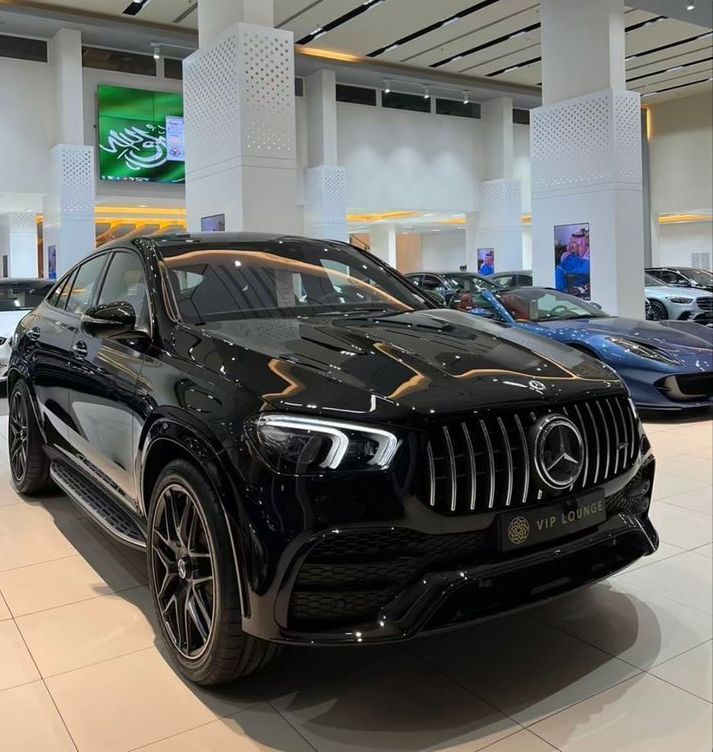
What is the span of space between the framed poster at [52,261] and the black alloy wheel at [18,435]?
36.3ft

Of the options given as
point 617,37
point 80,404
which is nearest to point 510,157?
point 617,37

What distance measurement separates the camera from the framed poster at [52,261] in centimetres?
1406

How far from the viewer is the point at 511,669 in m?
2.04

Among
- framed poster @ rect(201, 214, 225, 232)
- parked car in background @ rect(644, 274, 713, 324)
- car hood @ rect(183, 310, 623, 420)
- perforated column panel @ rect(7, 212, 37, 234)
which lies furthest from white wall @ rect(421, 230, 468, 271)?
car hood @ rect(183, 310, 623, 420)

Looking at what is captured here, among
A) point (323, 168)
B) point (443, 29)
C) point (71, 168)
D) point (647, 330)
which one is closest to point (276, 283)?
point (647, 330)

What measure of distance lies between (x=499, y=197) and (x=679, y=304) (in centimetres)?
834

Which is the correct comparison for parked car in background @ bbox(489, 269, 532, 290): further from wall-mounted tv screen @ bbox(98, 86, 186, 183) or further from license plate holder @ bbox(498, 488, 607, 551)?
license plate holder @ bbox(498, 488, 607, 551)

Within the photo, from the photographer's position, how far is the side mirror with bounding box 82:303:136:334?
90.5 inches

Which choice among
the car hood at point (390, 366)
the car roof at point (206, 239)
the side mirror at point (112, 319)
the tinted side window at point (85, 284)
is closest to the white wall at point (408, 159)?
the tinted side window at point (85, 284)

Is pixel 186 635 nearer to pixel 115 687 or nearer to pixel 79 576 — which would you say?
pixel 115 687

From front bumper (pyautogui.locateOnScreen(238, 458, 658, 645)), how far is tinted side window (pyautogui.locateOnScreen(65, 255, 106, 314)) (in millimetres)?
1863

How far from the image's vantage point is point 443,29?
14180 mm

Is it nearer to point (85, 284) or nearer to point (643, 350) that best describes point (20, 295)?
point (85, 284)

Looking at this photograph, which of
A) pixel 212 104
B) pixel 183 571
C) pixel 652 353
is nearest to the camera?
pixel 183 571
